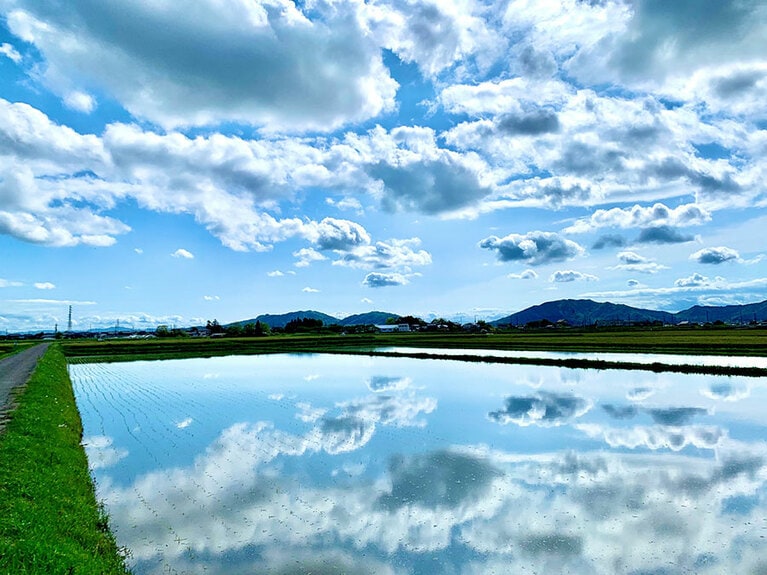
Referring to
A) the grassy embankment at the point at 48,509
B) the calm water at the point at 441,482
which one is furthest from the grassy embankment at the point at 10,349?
the grassy embankment at the point at 48,509

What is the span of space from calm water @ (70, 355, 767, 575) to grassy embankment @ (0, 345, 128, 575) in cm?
55

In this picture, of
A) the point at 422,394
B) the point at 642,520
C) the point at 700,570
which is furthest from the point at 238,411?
the point at 700,570

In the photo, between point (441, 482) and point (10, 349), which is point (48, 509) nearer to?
point (441, 482)

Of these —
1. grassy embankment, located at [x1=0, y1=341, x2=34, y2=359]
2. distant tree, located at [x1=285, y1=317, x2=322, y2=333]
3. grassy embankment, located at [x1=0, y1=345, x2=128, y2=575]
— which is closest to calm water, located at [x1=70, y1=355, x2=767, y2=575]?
grassy embankment, located at [x1=0, y1=345, x2=128, y2=575]

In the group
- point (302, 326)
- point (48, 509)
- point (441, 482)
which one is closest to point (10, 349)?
point (48, 509)

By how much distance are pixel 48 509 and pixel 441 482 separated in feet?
25.3

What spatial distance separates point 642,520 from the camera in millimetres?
8961

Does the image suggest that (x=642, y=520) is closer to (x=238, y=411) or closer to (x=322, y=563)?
(x=322, y=563)

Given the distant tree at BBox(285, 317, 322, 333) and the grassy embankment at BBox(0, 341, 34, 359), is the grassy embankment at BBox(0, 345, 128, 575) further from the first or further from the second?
the distant tree at BBox(285, 317, 322, 333)

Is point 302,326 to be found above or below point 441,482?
above

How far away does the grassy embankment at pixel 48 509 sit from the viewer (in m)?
6.41

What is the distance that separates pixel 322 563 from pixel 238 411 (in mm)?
14288

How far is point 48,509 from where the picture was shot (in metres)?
8.16

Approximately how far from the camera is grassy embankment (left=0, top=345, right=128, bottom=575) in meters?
6.41
